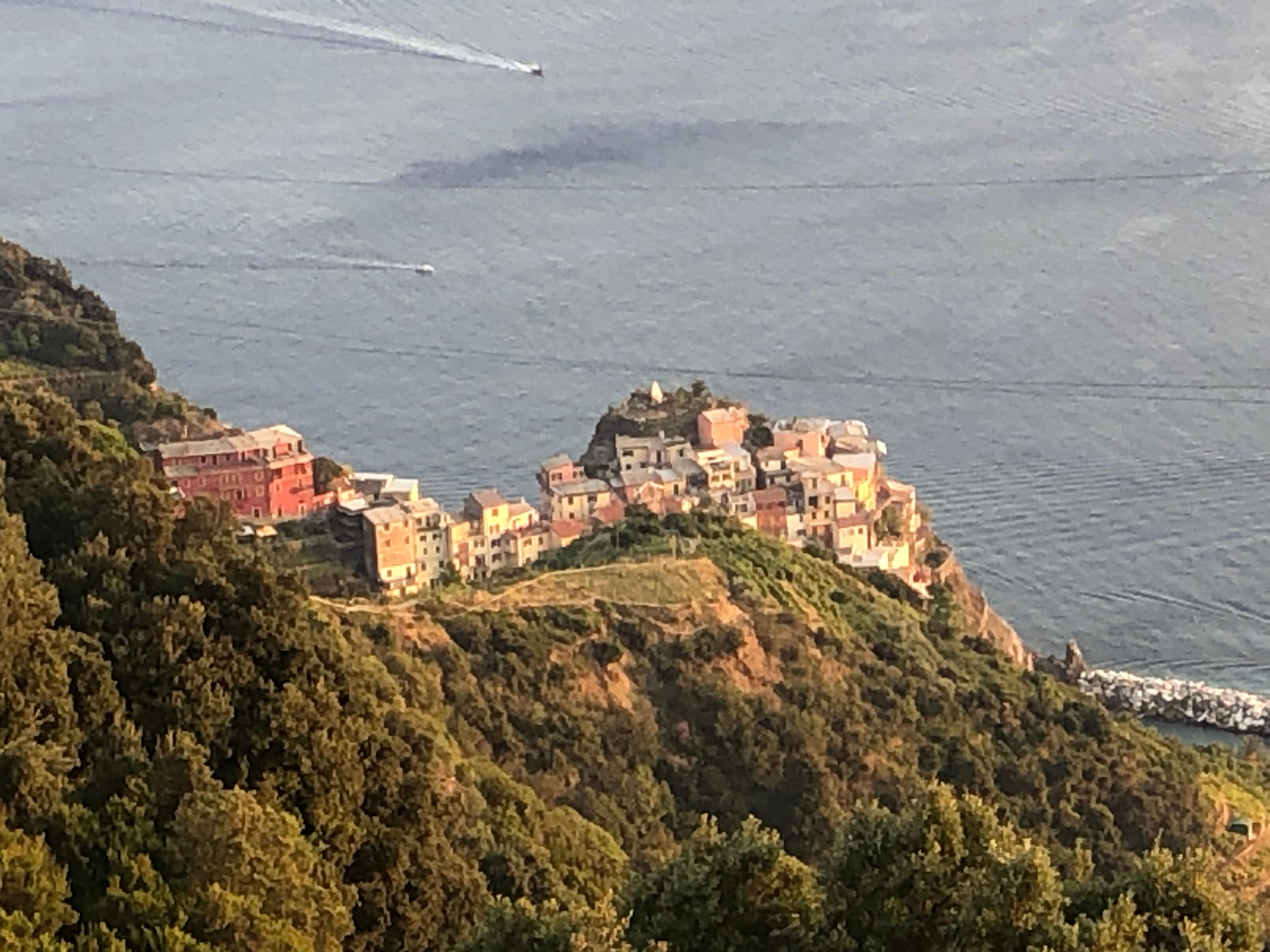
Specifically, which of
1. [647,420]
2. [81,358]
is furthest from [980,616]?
[81,358]

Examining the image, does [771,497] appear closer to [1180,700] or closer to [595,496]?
[595,496]

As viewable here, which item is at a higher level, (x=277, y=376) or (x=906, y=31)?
(x=906, y=31)

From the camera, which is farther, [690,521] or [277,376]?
[277,376]

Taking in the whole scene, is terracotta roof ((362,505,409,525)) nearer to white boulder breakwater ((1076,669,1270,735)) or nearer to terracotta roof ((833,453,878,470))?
terracotta roof ((833,453,878,470))

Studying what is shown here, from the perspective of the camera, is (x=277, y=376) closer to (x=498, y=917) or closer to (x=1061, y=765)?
(x=1061, y=765)

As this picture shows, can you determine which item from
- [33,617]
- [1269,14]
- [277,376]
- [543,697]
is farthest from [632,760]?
[1269,14]

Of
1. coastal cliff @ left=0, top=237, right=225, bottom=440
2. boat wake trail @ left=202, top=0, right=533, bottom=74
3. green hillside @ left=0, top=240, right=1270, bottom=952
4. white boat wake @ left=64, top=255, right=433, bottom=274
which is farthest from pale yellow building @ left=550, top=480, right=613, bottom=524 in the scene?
boat wake trail @ left=202, top=0, right=533, bottom=74

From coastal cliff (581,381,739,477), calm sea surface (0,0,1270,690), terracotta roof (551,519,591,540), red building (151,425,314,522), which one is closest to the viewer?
red building (151,425,314,522)
